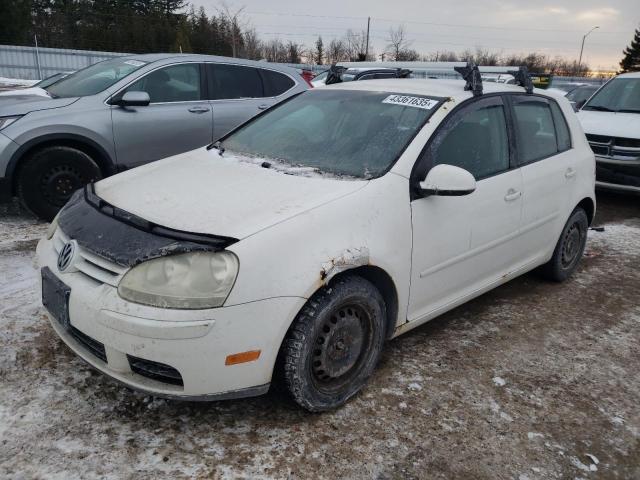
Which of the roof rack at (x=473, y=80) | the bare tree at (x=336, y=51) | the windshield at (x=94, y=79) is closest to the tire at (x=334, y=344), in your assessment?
the roof rack at (x=473, y=80)

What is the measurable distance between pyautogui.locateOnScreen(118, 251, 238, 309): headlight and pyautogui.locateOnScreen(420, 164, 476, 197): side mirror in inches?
46.5

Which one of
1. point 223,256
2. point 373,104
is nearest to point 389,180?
point 373,104

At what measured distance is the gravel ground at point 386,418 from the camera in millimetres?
2268

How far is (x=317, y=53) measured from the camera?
198 feet

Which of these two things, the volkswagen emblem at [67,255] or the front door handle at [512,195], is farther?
the front door handle at [512,195]

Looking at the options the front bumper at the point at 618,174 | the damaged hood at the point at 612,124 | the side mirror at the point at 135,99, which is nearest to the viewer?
the side mirror at the point at 135,99

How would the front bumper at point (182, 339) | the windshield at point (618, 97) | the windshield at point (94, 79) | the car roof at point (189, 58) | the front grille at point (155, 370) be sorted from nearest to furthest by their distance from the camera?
the front bumper at point (182, 339) → the front grille at point (155, 370) → the windshield at point (94, 79) → the car roof at point (189, 58) → the windshield at point (618, 97)

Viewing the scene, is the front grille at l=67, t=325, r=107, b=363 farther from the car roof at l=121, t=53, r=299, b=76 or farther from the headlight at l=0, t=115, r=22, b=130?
the car roof at l=121, t=53, r=299, b=76

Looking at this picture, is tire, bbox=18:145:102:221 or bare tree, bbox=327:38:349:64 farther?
bare tree, bbox=327:38:349:64

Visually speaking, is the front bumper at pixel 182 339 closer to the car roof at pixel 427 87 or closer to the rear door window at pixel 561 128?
the car roof at pixel 427 87

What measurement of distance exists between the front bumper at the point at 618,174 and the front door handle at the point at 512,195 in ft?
14.4

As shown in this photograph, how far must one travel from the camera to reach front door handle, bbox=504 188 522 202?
3.39 metres

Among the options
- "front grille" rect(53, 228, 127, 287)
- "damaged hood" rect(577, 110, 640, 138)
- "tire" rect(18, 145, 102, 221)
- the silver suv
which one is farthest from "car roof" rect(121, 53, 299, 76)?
"damaged hood" rect(577, 110, 640, 138)

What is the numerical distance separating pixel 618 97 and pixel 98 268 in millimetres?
8227
